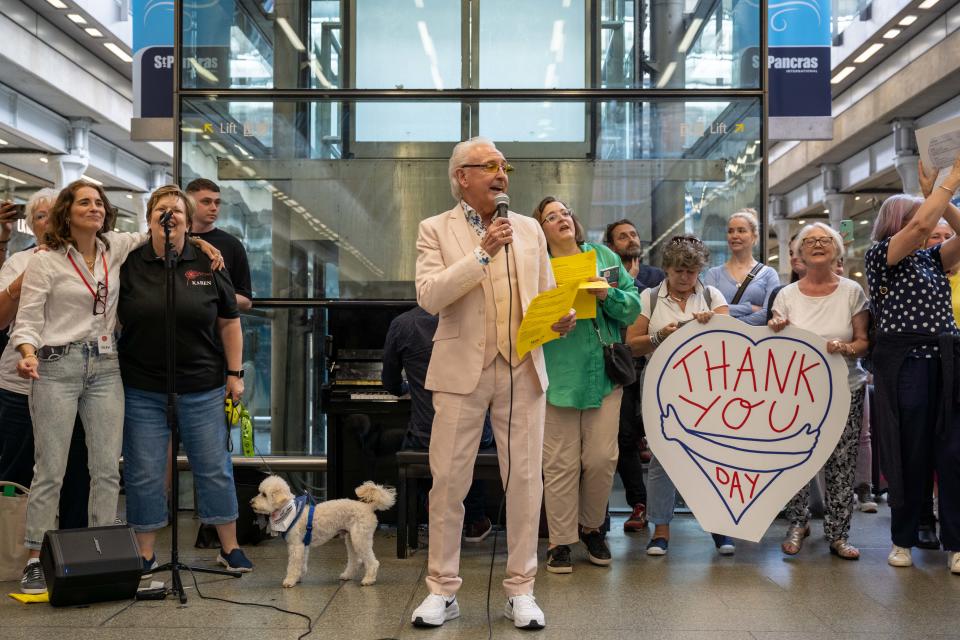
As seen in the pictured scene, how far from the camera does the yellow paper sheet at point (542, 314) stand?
3467 millimetres

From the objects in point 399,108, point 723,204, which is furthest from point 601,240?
point 399,108

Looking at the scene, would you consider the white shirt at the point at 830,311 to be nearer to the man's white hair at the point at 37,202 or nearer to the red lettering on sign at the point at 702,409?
the red lettering on sign at the point at 702,409

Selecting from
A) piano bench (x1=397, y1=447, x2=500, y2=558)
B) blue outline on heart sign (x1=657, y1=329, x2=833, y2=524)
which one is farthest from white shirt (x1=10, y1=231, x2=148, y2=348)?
blue outline on heart sign (x1=657, y1=329, x2=833, y2=524)

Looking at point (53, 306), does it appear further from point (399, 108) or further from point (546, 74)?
point (546, 74)

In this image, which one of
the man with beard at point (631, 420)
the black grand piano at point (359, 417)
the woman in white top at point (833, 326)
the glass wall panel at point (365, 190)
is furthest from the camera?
the glass wall panel at point (365, 190)

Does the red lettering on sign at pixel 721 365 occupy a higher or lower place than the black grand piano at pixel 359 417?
higher

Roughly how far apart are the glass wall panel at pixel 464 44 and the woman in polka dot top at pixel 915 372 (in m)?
2.29

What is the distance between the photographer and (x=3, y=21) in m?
14.8

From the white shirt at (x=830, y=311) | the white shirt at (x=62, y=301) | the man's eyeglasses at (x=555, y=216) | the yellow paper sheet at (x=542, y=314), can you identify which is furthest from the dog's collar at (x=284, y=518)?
the white shirt at (x=830, y=311)

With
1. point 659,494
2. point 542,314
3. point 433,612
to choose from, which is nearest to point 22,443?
point 433,612

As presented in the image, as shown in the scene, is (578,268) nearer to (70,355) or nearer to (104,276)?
(104,276)

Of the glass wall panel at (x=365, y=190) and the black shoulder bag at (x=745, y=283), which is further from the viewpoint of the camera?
the glass wall panel at (x=365, y=190)

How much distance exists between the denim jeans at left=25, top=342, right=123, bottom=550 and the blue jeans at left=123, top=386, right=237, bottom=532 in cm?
8

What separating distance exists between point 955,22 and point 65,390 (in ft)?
47.1
